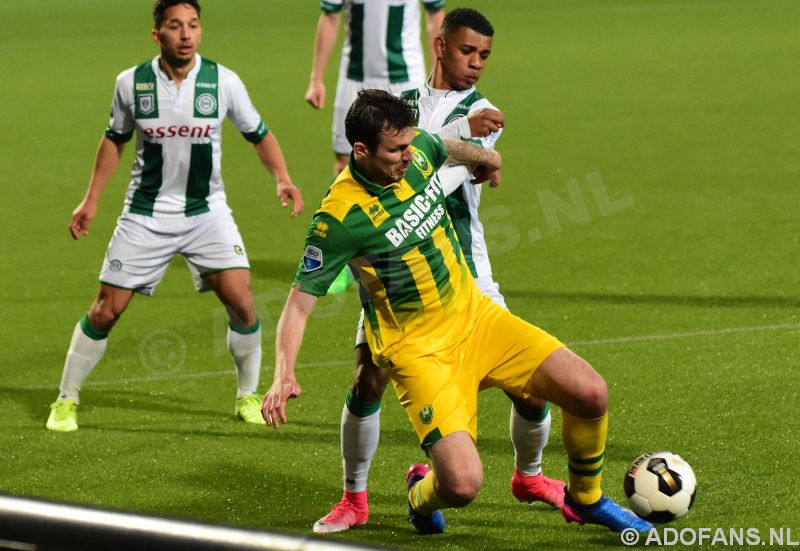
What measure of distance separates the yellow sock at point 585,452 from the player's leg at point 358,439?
0.80 meters

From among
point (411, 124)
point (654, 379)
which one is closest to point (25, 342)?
point (654, 379)

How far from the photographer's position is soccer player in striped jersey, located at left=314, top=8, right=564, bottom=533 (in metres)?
5.00

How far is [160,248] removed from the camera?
650cm

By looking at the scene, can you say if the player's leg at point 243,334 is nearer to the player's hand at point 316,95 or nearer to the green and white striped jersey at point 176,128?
the green and white striped jersey at point 176,128

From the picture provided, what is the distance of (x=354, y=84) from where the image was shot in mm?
9664

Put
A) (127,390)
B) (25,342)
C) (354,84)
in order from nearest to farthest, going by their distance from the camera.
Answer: (127,390)
(25,342)
(354,84)

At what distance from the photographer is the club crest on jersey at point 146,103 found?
6.39 m

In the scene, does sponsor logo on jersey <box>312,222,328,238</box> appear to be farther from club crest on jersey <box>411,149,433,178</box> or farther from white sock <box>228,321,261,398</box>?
white sock <box>228,321,261,398</box>

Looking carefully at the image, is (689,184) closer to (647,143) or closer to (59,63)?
(647,143)

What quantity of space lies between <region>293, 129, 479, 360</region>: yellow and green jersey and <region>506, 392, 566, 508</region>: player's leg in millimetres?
579

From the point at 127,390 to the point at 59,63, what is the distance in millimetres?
16136

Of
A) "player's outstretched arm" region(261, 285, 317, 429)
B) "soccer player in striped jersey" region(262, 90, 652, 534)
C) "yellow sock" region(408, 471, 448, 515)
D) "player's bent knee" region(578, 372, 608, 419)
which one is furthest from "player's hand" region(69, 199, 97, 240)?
"player's bent knee" region(578, 372, 608, 419)

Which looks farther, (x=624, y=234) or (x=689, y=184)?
(x=689, y=184)

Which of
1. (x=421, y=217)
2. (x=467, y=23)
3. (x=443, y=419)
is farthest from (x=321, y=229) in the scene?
(x=467, y=23)
